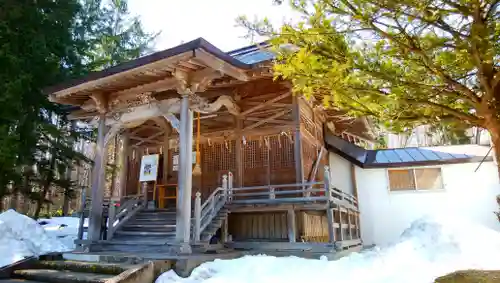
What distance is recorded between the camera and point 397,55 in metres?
4.04

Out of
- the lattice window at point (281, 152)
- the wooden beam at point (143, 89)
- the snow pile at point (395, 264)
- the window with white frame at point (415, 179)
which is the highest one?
the wooden beam at point (143, 89)

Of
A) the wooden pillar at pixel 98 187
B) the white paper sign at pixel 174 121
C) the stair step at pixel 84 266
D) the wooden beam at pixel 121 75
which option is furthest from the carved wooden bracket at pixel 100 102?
the stair step at pixel 84 266

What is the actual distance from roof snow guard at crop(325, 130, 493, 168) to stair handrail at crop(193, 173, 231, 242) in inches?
223

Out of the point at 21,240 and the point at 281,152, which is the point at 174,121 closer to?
the point at 281,152

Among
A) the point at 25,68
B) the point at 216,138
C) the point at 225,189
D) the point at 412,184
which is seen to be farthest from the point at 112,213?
the point at 412,184

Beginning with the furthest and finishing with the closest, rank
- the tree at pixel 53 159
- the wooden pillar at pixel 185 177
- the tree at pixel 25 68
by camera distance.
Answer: the tree at pixel 53 159 → the tree at pixel 25 68 → the wooden pillar at pixel 185 177

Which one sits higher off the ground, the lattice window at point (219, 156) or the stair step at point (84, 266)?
the lattice window at point (219, 156)

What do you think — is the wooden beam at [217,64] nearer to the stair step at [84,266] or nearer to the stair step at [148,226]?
the stair step at [148,226]

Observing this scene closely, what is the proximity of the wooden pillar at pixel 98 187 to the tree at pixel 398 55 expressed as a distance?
21.0 feet

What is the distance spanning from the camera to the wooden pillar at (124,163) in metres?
12.4

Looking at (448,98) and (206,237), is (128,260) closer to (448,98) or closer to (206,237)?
(206,237)

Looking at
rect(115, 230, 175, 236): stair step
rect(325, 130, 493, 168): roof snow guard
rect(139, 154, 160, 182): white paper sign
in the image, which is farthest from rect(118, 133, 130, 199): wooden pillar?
rect(325, 130, 493, 168): roof snow guard

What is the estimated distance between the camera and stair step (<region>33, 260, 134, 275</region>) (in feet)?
20.1

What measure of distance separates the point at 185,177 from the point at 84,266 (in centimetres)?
252
